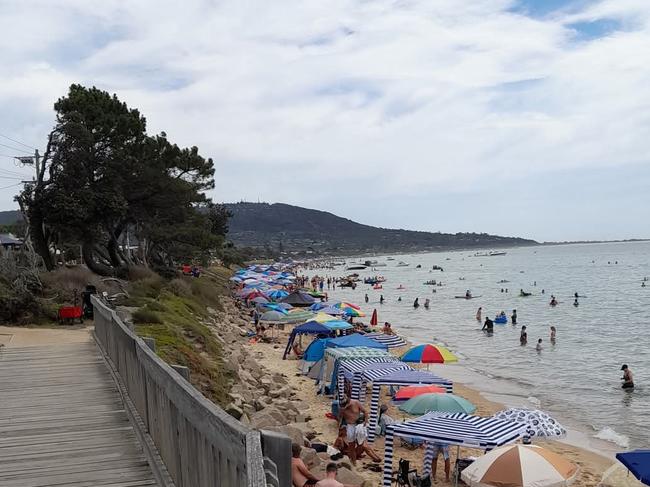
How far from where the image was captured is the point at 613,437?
15.9 meters

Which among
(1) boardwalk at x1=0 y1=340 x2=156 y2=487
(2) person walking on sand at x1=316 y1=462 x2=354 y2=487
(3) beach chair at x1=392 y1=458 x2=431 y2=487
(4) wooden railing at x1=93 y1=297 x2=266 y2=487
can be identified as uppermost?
(4) wooden railing at x1=93 y1=297 x2=266 y2=487

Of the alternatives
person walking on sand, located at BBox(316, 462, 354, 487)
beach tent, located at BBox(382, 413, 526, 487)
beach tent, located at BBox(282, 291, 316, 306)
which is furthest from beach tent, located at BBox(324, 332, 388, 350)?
beach tent, located at BBox(282, 291, 316, 306)

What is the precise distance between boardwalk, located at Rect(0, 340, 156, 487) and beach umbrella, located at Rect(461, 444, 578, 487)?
5675 millimetres

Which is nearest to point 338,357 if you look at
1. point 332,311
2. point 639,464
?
point 639,464

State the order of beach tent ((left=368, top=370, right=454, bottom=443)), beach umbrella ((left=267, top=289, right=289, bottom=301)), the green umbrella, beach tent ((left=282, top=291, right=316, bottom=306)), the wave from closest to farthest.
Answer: the green umbrella, beach tent ((left=368, top=370, right=454, bottom=443)), the wave, beach tent ((left=282, top=291, right=316, bottom=306)), beach umbrella ((left=267, top=289, right=289, bottom=301))

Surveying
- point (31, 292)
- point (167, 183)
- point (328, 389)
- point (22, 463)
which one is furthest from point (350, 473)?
point (167, 183)

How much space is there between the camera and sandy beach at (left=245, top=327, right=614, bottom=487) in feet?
40.3

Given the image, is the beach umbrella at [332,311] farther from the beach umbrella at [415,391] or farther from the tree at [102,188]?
the beach umbrella at [415,391]

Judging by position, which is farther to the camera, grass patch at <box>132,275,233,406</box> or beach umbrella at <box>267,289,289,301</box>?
beach umbrella at <box>267,289,289,301</box>

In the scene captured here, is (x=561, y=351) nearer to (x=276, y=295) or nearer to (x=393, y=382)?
(x=276, y=295)

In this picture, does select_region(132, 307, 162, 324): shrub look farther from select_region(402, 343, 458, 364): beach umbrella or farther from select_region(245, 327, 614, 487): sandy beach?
select_region(402, 343, 458, 364): beach umbrella

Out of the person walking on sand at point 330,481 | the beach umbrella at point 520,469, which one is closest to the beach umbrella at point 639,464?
the beach umbrella at point 520,469

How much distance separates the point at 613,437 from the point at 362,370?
7.03 meters

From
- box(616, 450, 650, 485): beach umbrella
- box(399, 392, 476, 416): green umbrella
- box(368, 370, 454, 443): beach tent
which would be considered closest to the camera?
box(616, 450, 650, 485): beach umbrella
